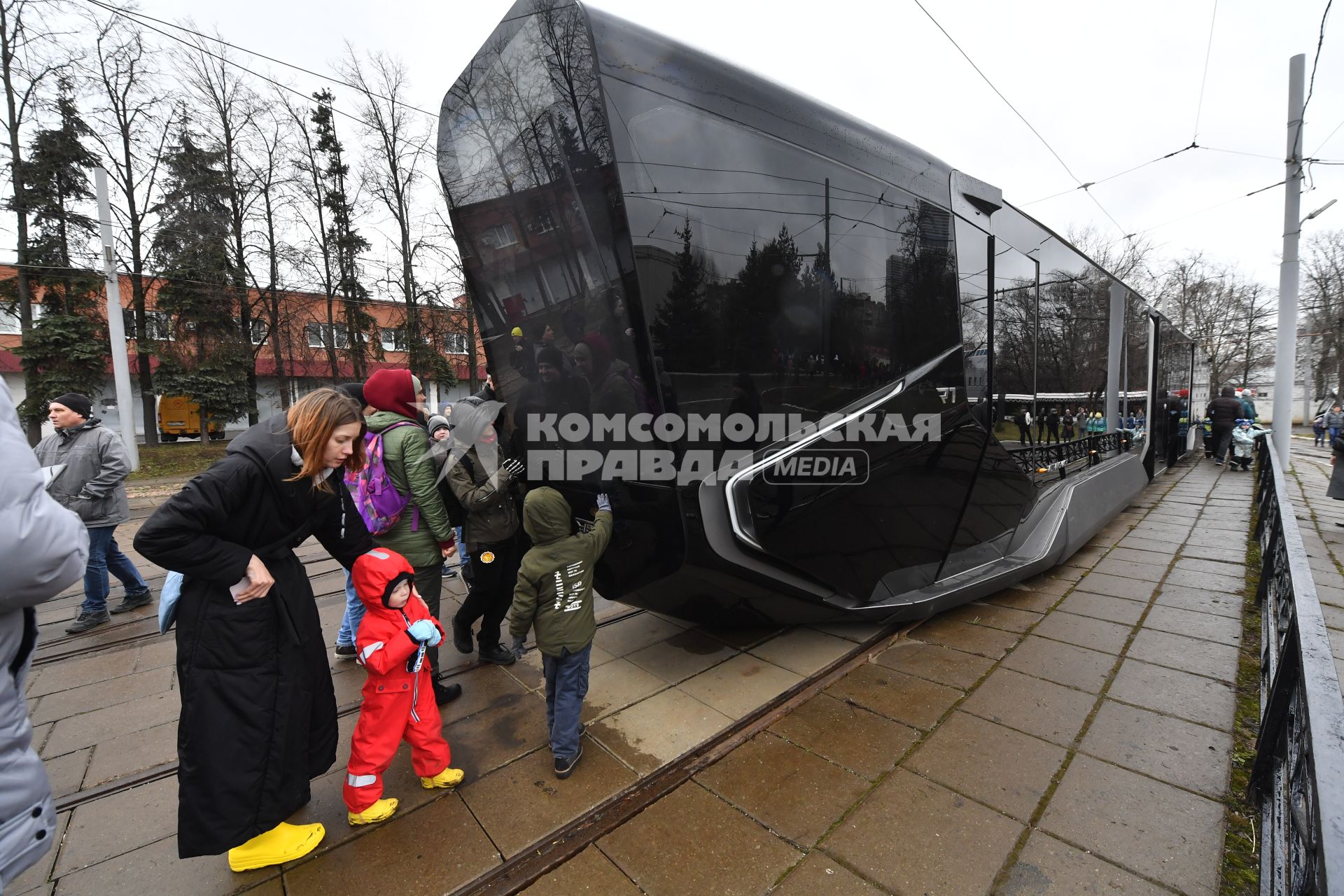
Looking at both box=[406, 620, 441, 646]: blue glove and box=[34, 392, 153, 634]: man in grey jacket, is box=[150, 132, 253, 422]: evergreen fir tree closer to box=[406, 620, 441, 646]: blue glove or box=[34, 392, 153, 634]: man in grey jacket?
box=[34, 392, 153, 634]: man in grey jacket

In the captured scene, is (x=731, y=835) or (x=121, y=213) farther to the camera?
(x=121, y=213)

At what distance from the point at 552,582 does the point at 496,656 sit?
4.61ft

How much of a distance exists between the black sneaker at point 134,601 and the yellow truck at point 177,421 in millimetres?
23822

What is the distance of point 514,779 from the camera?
8.30 feet

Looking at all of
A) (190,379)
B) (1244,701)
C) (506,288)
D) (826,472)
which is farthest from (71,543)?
(190,379)

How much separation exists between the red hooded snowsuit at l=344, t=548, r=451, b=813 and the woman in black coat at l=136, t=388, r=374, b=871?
134mm

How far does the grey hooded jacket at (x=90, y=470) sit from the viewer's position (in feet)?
14.4

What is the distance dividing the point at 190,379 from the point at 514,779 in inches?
847

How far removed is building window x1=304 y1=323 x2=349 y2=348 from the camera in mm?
19625

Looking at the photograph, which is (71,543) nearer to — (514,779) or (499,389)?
(514,779)

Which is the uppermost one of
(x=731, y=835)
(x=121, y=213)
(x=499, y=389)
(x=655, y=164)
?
(x=121, y=213)

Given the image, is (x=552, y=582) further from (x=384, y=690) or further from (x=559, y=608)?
(x=384, y=690)

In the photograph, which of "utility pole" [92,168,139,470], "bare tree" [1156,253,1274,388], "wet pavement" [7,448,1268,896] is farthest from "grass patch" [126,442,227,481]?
"bare tree" [1156,253,1274,388]

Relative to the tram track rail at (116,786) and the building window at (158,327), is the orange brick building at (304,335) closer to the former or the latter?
the building window at (158,327)
